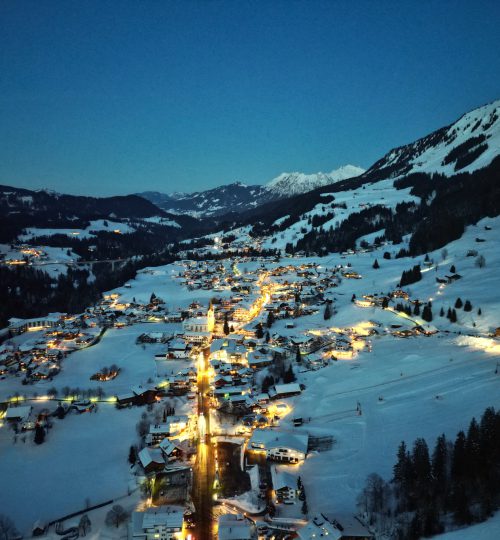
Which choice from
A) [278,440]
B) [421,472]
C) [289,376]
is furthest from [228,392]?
[421,472]

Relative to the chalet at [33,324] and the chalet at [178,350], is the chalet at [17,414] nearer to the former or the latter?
the chalet at [178,350]

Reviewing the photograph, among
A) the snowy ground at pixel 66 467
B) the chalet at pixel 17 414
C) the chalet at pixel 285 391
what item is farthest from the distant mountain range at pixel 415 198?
the chalet at pixel 17 414

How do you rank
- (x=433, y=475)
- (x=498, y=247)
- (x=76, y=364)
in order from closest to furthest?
(x=433, y=475) < (x=76, y=364) < (x=498, y=247)

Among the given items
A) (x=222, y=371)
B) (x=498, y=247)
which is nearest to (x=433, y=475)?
(x=222, y=371)

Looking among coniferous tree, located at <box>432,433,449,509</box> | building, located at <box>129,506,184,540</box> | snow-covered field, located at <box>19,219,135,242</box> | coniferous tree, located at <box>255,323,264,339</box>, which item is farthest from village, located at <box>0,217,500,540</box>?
snow-covered field, located at <box>19,219,135,242</box>

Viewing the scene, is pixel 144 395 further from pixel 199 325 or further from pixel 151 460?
pixel 199 325

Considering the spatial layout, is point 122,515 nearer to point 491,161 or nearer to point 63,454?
point 63,454
